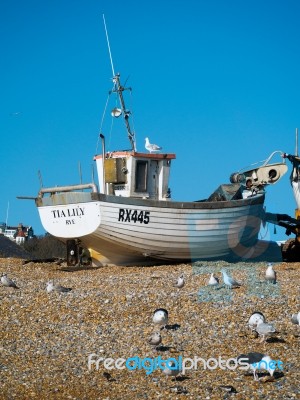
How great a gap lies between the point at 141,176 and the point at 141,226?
1758 mm

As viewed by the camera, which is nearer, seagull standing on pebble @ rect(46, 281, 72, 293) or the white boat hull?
seagull standing on pebble @ rect(46, 281, 72, 293)

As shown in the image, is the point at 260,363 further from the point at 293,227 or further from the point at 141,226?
the point at 293,227

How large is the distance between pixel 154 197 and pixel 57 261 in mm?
3800

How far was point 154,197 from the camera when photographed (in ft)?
69.6

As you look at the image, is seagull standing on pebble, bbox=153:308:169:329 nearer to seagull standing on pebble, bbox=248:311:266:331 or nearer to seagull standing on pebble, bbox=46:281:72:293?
seagull standing on pebble, bbox=248:311:266:331

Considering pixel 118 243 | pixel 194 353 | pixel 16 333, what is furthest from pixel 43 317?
pixel 118 243

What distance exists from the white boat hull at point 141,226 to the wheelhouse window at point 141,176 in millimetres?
1368

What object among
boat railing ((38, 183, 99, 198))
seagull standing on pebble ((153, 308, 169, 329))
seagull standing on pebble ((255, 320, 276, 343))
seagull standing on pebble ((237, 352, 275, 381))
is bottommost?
seagull standing on pebble ((237, 352, 275, 381))

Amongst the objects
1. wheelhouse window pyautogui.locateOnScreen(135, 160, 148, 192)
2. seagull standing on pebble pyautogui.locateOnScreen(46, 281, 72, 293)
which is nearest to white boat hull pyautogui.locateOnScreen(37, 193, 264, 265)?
wheelhouse window pyautogui.locateOnScreen(135, 160, 148, 192)

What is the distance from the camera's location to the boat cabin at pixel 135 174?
20641 mm

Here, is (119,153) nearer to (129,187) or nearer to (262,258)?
(129,187)

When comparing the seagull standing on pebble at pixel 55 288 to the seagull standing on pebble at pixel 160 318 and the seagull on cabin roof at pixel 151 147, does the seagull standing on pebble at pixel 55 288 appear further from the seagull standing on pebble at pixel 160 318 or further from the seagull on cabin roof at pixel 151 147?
the seagull on cabin roof at pixel 151 147

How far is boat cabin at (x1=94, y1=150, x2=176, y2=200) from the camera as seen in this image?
20.6 m

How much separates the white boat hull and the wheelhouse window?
137 cm
